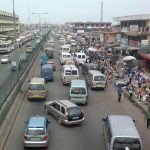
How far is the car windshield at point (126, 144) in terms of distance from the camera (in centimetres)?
1717

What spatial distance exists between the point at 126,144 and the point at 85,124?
752 cm

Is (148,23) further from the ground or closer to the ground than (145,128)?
further from the ground

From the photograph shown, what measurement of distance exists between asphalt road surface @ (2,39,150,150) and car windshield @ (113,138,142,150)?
2.67 meters

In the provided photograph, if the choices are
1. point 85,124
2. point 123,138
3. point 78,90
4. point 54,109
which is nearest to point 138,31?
point 78,90

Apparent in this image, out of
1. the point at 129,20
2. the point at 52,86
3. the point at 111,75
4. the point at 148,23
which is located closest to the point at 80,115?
the point at 52,86

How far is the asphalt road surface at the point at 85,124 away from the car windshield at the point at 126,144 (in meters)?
2.67

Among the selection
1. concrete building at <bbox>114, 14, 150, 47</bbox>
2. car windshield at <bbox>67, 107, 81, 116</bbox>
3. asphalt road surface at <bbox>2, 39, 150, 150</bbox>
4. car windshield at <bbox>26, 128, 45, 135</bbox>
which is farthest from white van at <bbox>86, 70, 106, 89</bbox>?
car windshield at <bbox>26, 128, 45, 135</bbox>

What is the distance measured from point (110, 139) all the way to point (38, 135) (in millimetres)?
3564

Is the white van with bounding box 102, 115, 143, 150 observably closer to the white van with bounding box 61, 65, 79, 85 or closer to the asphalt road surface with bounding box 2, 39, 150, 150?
the asphalt road surface with bounding box 2, 39, 150, 150

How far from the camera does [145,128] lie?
952 inches

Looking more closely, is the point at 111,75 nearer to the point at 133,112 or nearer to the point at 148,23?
the point at 148,23

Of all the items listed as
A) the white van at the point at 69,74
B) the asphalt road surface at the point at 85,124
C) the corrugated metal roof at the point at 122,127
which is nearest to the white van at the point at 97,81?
the asphalt road surface at the point at 85,124

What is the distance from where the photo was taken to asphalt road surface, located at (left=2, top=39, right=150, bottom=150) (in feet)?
66.9

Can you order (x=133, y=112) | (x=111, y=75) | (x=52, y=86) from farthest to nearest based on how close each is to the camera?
(x=111, y=75) < (x=52, y=86) < (x=133, y=112)
